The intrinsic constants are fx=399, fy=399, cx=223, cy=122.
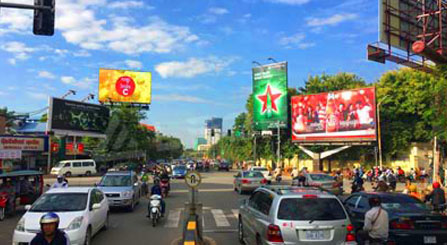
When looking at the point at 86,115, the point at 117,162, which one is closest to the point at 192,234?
the point at 86,115

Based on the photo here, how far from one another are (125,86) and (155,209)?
52.2 metres

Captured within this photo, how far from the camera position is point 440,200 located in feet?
44.4

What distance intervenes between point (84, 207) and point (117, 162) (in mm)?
51509

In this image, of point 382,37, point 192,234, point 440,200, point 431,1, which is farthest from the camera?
point 431,1

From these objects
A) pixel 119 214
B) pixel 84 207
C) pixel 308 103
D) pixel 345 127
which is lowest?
pixel 119 214

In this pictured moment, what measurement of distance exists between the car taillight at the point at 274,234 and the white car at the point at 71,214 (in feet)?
14.7

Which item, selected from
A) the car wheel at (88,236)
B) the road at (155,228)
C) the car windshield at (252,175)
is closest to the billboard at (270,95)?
the car windshield at (252,175)

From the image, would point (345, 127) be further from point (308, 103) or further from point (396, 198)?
point (396, 198)

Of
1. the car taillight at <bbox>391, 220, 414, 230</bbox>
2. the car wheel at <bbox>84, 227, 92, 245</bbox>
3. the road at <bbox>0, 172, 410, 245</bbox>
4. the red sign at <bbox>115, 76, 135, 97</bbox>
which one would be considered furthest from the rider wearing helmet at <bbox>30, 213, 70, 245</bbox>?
the red sign at <bbox>115, 76, 135, 97</bbox>

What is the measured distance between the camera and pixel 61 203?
10172 millimetres

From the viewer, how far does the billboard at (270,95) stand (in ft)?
180

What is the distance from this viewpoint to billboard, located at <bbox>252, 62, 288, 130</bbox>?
5481 centimetres

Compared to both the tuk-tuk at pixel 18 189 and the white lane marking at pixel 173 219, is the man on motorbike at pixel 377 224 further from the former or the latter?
the tuk-tuk at pixel 18 189

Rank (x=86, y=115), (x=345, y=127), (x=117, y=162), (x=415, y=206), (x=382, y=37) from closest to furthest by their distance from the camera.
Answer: (x=415, y=206) < (x=382, y=37) < (x=345, y=127) < (x=86, y=115) < (x=117, y=162)
